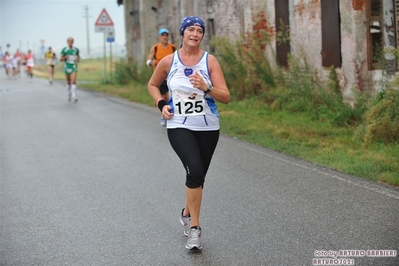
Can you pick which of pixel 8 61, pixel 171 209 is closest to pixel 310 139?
pixel 171 209

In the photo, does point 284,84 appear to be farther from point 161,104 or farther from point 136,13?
point 136,13

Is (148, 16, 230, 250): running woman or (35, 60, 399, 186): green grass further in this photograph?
(35, 60, 399, 186): green grass

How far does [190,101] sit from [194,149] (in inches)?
15.7

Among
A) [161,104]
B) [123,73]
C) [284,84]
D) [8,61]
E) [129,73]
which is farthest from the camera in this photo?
[8,61]

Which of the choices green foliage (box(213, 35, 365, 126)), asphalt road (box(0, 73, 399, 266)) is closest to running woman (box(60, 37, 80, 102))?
green foliage (box(213, 35, 365, 126))

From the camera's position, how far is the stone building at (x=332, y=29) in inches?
547

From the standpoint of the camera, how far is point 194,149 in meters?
6.36

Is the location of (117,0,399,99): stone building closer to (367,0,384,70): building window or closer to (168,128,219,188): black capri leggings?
(367,0,384,70): building window

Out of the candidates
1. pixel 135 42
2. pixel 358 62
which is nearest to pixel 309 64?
pixel 358 62

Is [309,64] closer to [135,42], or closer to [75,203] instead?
[75,203]

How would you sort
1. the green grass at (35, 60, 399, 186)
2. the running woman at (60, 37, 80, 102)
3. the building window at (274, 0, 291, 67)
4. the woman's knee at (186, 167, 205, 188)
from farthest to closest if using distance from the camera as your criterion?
the running woman at (60, 37, 80, 102) → the building window at (274, 0, 291, 67) → the green grass at (35, 60, 399, 186) → the woman's knee at (186, 167, 205, 188)

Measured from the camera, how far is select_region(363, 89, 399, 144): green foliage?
11.1 m

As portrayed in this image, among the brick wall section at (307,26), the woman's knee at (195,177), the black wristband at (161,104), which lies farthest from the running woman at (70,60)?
the woman's knee at (195,177)

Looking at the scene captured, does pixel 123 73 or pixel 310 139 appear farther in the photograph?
pixel 123 73
